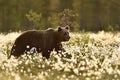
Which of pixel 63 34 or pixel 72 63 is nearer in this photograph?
pixel 72 63

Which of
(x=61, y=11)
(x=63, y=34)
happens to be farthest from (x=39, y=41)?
(x=61, y=11)

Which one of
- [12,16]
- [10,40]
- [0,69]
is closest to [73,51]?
[0,69]

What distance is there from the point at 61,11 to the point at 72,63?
5551 cm

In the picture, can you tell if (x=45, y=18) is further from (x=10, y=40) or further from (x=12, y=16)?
(x=10, y=40)

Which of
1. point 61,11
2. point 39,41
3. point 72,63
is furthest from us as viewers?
point 61,11

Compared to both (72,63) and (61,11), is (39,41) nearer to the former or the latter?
(72,63)

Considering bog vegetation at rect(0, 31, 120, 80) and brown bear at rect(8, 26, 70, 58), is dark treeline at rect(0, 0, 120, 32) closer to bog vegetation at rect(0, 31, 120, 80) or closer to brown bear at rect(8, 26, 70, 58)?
bog vegetation at rect(0, 31, 120, 80)

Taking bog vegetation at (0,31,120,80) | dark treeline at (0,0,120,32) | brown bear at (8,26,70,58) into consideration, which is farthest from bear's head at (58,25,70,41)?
dark treeline at (0,0,120,32)

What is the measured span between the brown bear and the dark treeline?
47.9 m

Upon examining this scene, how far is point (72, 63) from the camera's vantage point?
1417 cm

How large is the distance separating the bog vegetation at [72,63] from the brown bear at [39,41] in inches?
10.5

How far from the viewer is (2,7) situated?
67.5 metres

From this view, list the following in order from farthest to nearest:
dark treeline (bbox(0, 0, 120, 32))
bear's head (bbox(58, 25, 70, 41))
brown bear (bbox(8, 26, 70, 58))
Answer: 1. dark treeline (bbox(0, 0, 120, 32))
2. bear's head (bbox(58, 25, 70, 41))
3. brown bear (bbox(8, 26, 70, 58))

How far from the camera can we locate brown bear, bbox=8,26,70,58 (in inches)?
677
